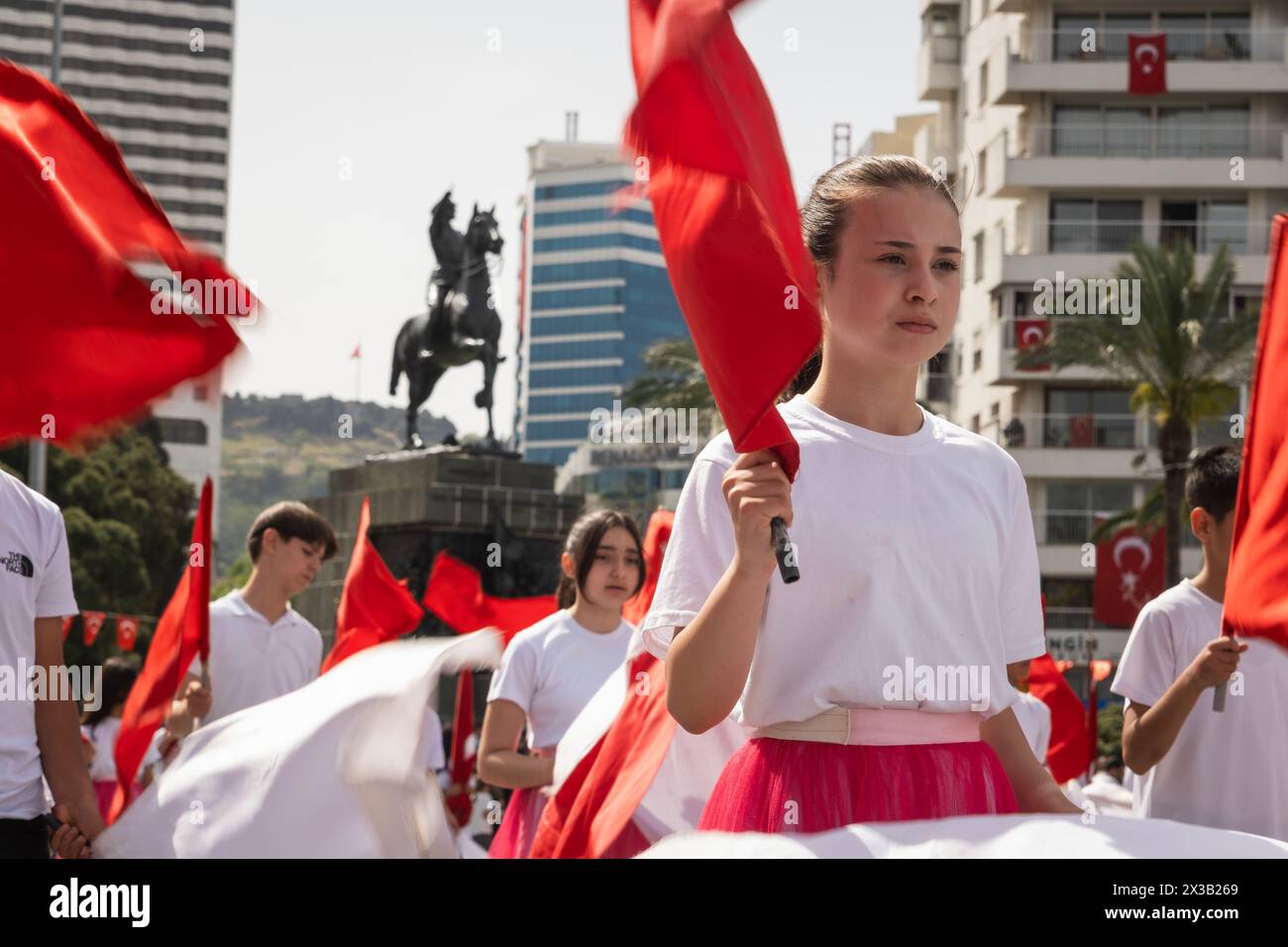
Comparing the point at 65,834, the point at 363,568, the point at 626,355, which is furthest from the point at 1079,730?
the point at 626,355

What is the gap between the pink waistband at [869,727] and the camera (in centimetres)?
278

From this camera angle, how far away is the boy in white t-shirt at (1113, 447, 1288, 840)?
4.54 metres

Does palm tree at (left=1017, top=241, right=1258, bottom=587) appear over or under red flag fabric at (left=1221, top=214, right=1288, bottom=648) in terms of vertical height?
over

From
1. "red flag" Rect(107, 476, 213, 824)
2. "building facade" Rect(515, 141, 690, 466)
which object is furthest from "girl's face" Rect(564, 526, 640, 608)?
"building facade" Rect(515, 141, 690, 466)

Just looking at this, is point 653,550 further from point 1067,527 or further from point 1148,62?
point 1148,62

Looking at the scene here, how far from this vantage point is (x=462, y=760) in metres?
12.2

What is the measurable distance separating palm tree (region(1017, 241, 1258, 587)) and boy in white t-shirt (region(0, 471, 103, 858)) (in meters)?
28.7

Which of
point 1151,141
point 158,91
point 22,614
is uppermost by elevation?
point 158,91

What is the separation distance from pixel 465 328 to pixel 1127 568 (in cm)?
2230

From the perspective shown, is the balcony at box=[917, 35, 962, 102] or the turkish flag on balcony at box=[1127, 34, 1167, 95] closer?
the turkish flag on balcony at box=[1127, 34, 1167, 95]

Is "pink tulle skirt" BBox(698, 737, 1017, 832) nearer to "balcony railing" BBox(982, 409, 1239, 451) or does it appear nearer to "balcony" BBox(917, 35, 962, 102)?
"balcony railing" BBox(982, 409, 1239, 451)

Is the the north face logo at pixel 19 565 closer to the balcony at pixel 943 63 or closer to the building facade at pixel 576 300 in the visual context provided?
the balcony at pixel 943 63

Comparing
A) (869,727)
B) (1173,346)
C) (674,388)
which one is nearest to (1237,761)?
(869,727)

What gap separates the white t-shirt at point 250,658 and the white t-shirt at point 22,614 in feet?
9.23
